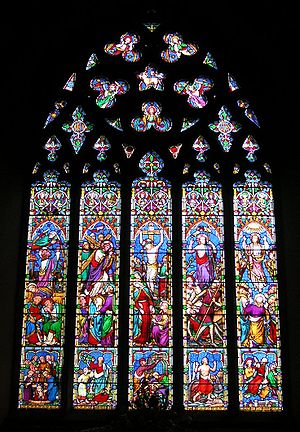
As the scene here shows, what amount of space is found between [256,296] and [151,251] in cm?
126

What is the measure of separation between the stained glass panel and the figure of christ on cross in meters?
0.31

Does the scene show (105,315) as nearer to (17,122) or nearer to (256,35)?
(17,122)

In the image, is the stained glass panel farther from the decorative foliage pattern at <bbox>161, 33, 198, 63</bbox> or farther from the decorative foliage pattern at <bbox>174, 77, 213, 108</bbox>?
the decorative foliage pattern at <bbox>161, 33, 198, 63</bbox>

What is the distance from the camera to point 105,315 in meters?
9.30

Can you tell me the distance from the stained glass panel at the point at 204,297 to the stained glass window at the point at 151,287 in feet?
0.65

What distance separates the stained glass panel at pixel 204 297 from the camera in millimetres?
9023

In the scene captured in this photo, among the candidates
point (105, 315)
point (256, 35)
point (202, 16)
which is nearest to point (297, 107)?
point (256, 35)

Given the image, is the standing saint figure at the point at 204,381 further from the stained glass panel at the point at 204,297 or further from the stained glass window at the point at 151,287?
the stained glass window at the point at 151,287

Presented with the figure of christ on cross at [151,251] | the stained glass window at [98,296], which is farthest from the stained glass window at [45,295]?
the figure of christ on cross at [151,251]

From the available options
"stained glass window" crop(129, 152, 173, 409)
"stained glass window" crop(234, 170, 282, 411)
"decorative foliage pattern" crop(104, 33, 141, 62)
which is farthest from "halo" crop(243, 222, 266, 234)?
"decorative foliage pattern" crop(104, 33, 141, 62)

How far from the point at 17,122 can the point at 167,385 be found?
11.2ft

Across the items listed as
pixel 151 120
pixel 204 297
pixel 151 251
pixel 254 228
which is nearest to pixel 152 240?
pixel 151 251

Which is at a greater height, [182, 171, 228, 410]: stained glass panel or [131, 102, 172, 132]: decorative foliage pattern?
[131, 102, 172, 132]: decorative foliage pattern

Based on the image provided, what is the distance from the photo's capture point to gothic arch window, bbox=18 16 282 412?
9.09 meters
